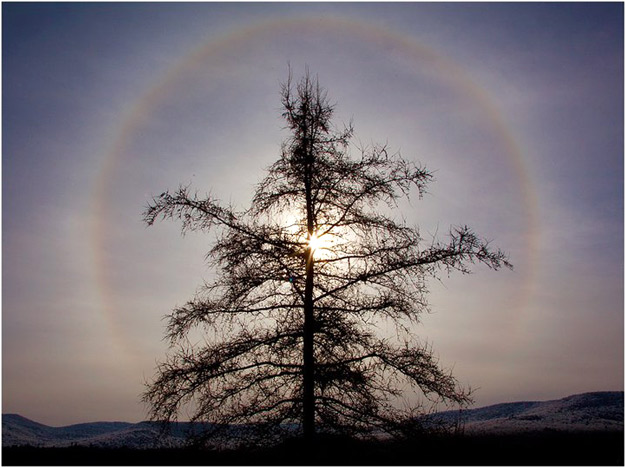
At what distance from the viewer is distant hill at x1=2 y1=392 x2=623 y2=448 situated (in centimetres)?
1080

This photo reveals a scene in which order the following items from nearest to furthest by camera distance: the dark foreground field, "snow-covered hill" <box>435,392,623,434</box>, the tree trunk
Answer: the dark foreground field → the tree trunk → "snow-covered hill" <box>435,392,623,434</box>

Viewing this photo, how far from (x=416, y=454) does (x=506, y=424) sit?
5077mm

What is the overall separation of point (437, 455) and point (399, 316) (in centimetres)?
254

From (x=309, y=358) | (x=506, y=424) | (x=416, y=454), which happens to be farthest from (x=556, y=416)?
(x=309, y=358)

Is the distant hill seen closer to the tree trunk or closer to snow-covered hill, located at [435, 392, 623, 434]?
snow-covered hill, located at [435, 392, 623, 434]

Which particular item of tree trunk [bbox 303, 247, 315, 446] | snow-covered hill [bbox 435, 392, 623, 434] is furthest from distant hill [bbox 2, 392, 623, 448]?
tree trunk [bbox 303, 247, 315, 446]

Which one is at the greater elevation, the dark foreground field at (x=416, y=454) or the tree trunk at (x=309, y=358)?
the tree trunk at (x=309, y=358)

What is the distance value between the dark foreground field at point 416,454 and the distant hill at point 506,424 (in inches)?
17.6

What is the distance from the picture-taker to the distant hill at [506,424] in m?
10.8

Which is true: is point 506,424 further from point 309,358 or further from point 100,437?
point 100,437

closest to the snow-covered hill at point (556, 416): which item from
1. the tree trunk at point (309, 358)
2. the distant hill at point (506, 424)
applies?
the distant hill at point (506, 424)

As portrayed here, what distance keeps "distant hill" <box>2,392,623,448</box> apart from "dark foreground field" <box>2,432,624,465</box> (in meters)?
0.45

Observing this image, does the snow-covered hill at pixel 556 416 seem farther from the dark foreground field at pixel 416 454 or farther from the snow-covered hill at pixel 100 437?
the snow-covered hill at pixel 100 437

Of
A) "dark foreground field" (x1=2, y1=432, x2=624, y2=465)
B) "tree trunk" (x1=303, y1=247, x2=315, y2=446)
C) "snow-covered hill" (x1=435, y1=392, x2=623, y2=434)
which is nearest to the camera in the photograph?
"dark foreground field" (x1=2, y1=432, x2=624, y2=465)
